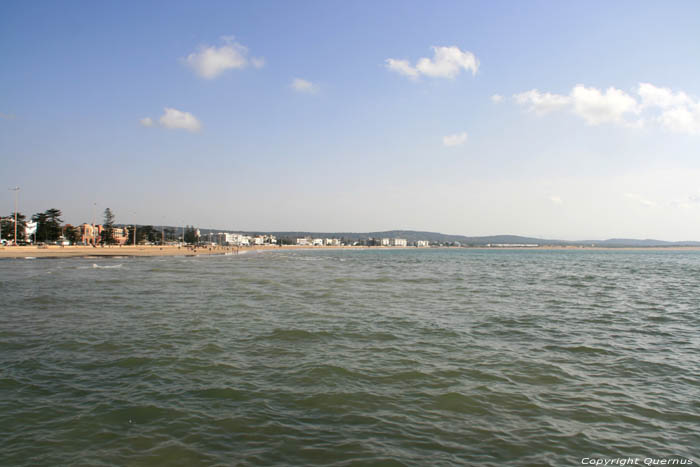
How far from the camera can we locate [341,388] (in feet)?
23.9

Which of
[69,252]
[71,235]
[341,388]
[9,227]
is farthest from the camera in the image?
[71,235]

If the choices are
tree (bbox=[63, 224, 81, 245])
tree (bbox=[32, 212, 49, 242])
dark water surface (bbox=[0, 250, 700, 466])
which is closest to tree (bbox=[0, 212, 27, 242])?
tree (bbox=[32, 212, 49, 242])

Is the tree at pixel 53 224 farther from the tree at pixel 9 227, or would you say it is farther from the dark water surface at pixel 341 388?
the dark water surface at pixel 341 388

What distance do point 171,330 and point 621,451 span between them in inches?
435

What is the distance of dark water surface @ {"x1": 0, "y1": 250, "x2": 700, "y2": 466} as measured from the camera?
5.22 meters

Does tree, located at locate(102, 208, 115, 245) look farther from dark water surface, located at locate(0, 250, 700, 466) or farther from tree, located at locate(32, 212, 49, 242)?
dark water surface, located at locate(0, 250, 700, 466)

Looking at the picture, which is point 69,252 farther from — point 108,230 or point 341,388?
point 341,388

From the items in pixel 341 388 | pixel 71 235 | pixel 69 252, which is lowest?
pixel 69 252

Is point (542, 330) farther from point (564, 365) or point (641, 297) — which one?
point (641, 297)

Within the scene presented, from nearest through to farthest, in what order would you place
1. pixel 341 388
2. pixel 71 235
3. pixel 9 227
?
A: pixel 341 388, pixel 9 227, pixel 71 235

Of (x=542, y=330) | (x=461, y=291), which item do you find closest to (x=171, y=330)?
(x=542, y=330)

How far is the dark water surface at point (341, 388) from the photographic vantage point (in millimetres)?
5219

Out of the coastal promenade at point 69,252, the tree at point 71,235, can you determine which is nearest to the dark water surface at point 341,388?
the coastal promenade at point 69,252

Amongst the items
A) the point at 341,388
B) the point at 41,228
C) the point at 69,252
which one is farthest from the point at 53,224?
the point at 341,388
